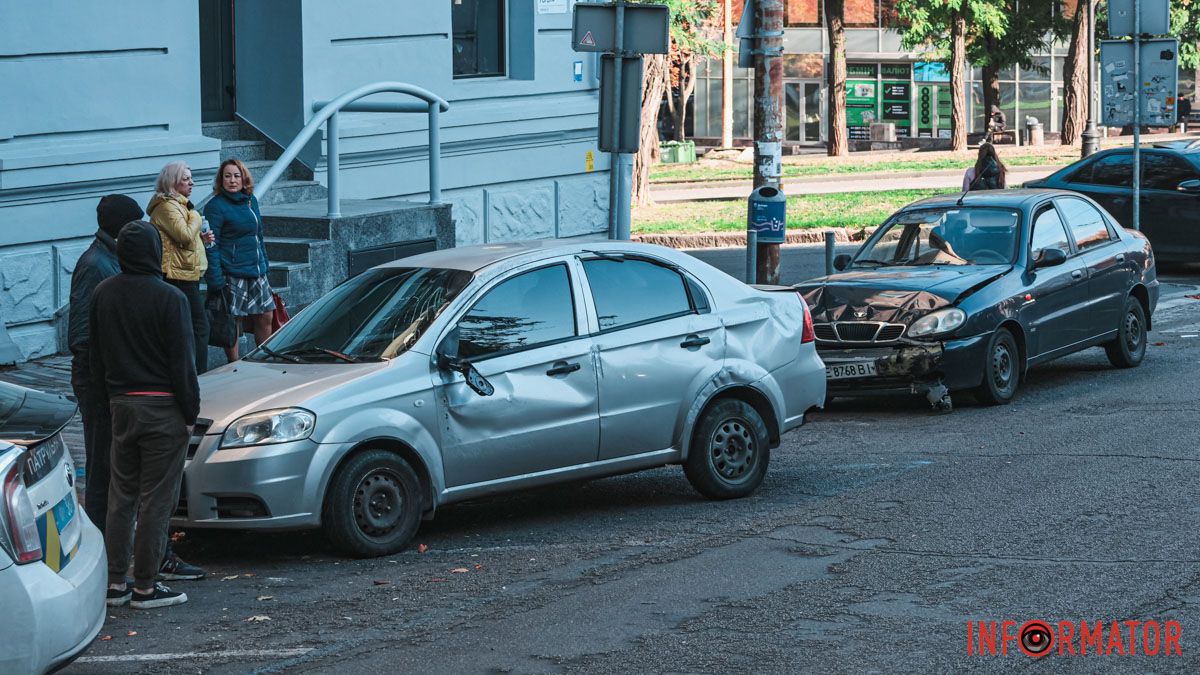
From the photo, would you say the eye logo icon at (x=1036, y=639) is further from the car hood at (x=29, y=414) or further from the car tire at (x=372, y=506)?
the car hood at (x=29, y=414)

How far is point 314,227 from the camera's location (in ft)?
45.8

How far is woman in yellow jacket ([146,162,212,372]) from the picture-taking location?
10539 millimetres

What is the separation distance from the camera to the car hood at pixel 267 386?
317 inches

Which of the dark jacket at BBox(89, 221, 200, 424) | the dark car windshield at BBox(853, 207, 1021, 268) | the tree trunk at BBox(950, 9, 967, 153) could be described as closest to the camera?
the dark jacket at BBox(89, 221, 200, 424)

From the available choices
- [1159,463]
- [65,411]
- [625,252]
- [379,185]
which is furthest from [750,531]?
[379,185]

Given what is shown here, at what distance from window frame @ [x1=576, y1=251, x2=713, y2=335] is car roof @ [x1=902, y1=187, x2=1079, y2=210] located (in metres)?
4.86

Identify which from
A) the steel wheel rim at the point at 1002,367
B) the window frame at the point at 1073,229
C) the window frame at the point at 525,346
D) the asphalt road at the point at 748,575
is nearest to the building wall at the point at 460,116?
the window frame at the point at 1073,229

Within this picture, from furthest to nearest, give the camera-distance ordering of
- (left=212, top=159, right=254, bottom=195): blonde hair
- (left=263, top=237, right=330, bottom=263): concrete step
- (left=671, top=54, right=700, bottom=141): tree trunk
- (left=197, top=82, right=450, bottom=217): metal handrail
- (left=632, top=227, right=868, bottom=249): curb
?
(left=671, top=54, right=700, bottom=141): tree trunk
(left=632, top=227, right=868, bottom=249): curb
(left=263, top=237, right=330, bottom=263): concrete step
(left=197, top=82, right=450, bottom=217): metal handrail
(left=212, top=159, right=254, bottom=195): blonde hair

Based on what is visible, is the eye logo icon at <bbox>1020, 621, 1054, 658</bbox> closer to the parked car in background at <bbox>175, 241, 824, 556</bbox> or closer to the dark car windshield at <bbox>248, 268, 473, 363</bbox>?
the parked car in background at <bbox>175, 241, 824, 556</bbox>

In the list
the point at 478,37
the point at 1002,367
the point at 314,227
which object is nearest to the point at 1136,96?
the point at 478,37

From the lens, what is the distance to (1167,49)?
21.2 meters

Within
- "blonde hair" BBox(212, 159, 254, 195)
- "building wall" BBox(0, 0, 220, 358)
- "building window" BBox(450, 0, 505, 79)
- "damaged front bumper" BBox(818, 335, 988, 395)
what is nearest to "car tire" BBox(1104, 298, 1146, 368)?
"damaged front bumper" BBox(818, 335, 988, 395)

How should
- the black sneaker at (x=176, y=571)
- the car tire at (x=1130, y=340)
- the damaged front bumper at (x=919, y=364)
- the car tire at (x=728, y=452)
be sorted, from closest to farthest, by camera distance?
the black sneaker at (x=176, y=571)
the car tire at (x=728, y=452)
the damaged front bumper at (x=919, y=364)
the car tire at (x=1130, y=340)

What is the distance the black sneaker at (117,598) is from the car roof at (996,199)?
842 centimetres
